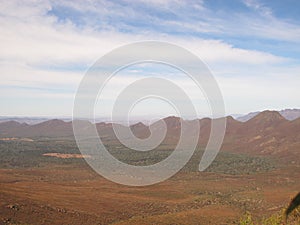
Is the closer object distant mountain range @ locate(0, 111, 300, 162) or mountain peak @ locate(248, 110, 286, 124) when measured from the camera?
distant mountain range @ locate(0, 111, 300, 162)

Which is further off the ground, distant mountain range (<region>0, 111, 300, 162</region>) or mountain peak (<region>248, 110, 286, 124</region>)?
mountain peak (<region>248, 110, 286, 124</region>)

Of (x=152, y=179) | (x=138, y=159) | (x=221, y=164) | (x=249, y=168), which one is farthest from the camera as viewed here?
(x=138, y=159)

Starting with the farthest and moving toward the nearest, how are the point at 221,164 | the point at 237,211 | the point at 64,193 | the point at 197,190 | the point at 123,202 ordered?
the point at 221,164, the point at 197,190, the point at 64,193, the point at 123,202, the point at 237,211

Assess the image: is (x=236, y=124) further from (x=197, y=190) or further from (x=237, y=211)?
(x=237, y=211)

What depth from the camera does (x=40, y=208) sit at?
2827 cm

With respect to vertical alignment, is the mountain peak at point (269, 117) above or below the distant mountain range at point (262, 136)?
above

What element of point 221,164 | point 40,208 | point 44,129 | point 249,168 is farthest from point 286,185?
point 44,129

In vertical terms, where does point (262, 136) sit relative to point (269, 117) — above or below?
below

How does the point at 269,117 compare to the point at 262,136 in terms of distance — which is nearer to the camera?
the point at 262,136

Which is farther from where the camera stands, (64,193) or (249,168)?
(249,168)

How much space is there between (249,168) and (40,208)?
50.6 metres

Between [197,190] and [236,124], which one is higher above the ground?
[236,124]

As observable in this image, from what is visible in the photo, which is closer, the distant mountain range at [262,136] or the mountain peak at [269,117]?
the distant mountain range at [262,136]

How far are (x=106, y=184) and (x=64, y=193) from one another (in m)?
12.8
